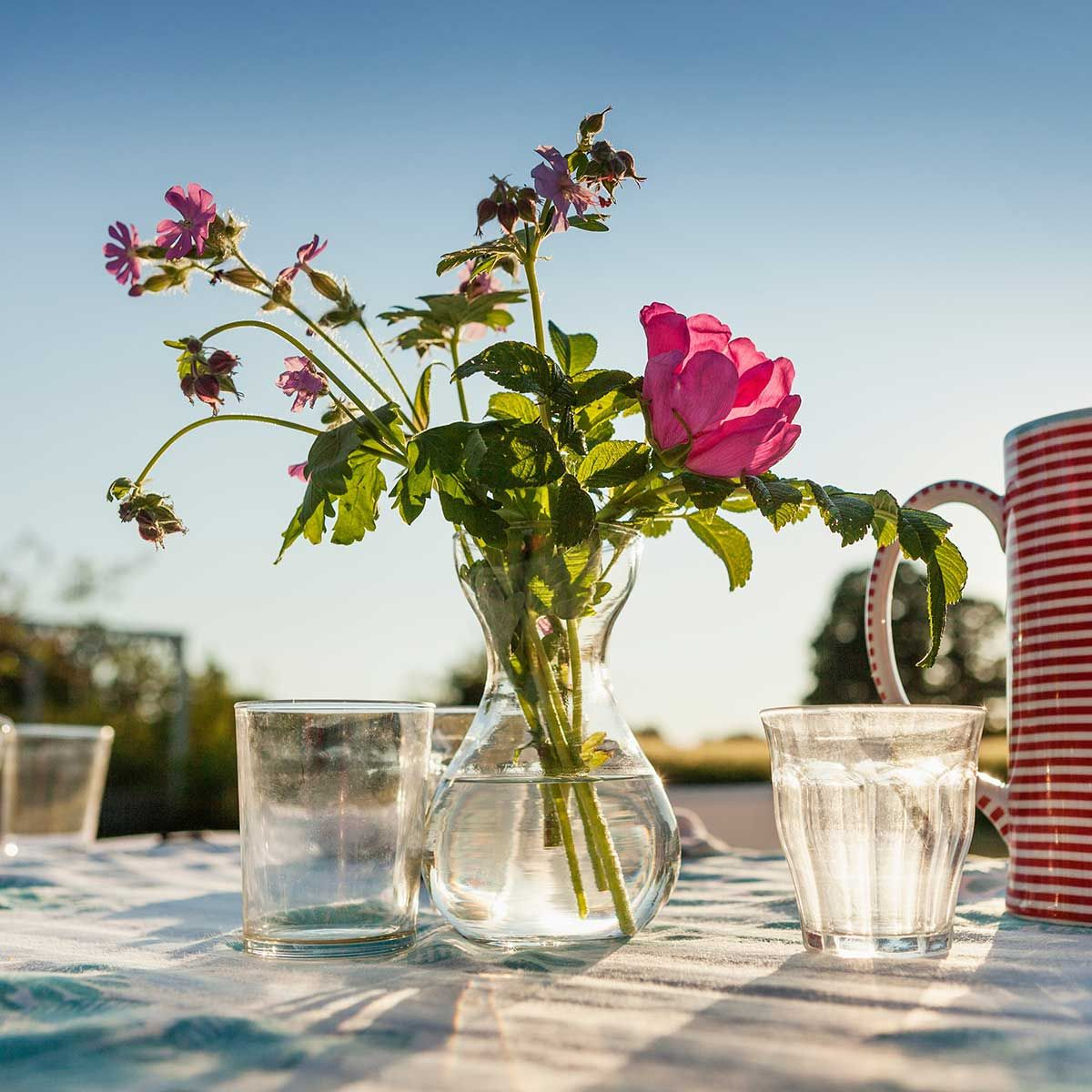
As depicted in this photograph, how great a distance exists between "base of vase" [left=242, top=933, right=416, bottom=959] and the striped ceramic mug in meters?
0.33

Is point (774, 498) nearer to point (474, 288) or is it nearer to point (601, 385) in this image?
point (601, 385)

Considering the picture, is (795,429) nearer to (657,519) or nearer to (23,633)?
(657,519)

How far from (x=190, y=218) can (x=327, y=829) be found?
315 millimetres

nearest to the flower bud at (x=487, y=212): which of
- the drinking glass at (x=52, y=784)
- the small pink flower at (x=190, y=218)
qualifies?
the small pink flower at (x=190, y=218)

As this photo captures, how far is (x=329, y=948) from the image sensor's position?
536 millimetres

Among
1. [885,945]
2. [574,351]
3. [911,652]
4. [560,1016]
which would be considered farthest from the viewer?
[911,652]

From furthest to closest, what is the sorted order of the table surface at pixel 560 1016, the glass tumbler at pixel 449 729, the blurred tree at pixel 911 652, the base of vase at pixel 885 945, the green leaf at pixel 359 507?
the blurred tree at pixel 911 652
the glass tumbler at pixel 449 729
the green leaf at pixel 359 507
the base of vase at pixel 885 945
the table surface at pixel 560 1016

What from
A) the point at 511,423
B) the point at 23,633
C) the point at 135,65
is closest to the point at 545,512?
the point at 511,423

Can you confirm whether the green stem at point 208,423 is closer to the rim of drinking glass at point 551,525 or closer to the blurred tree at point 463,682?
the rim of drinking glass at point 551,525

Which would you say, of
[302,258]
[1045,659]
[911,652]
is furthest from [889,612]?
[911,652]

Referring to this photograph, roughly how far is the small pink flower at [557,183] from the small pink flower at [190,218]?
0.55ft

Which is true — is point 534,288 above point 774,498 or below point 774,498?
above

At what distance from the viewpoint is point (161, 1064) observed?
0.35 metres

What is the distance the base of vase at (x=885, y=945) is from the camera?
1.70ft
